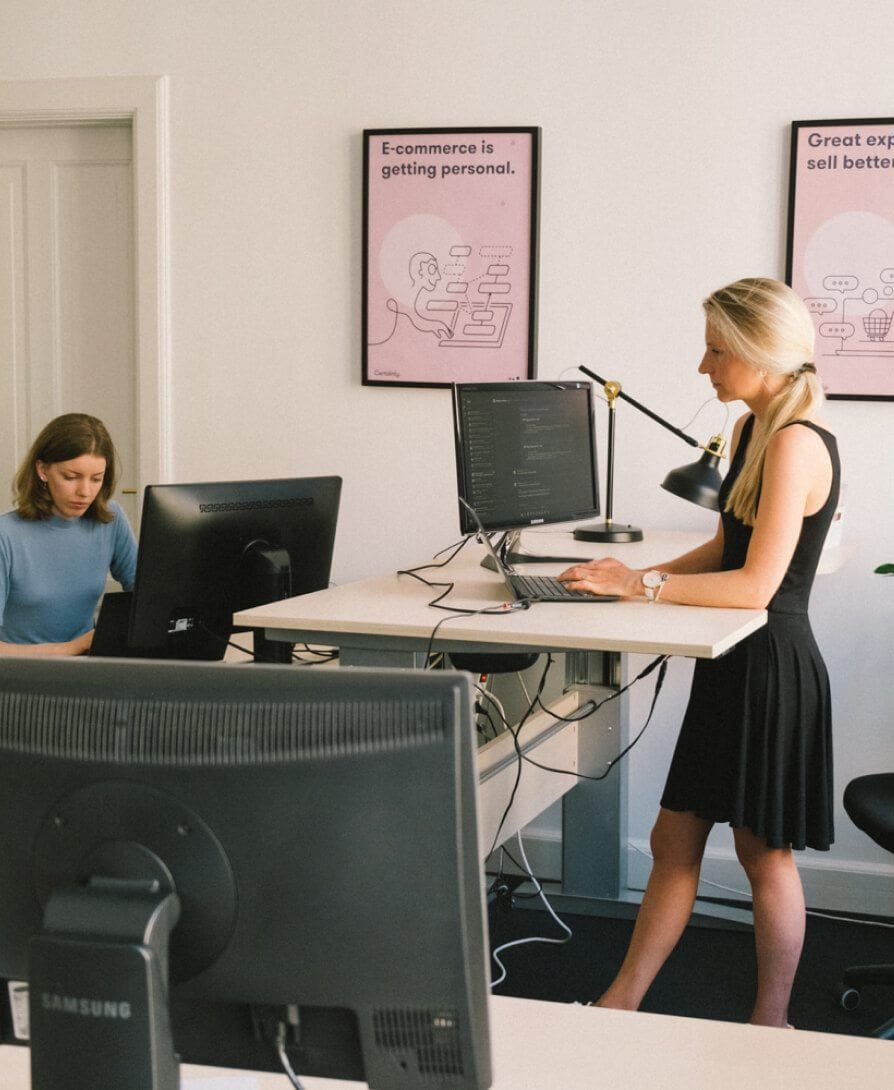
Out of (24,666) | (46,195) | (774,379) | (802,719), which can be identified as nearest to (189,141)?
(46,195)

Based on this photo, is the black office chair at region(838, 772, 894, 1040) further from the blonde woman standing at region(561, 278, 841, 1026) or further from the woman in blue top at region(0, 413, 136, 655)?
the woman in blue top at region(0, 413, 136, 655)

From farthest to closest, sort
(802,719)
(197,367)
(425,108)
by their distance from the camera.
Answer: (197,367), (425,108), (802,719)

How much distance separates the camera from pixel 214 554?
2229 mm

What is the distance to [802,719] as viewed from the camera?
89.1 inches

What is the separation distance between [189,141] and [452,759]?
10.4 ft

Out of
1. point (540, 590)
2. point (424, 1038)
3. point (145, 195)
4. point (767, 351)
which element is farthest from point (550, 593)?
point (145, 195)

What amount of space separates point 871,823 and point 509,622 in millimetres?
871

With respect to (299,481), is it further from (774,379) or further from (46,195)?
(46,195)

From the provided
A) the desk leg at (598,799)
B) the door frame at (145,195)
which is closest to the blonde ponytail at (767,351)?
the desk leg at (598,799)

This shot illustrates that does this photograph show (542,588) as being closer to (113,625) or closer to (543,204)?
(113,625)

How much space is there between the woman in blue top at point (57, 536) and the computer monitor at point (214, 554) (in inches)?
23.8

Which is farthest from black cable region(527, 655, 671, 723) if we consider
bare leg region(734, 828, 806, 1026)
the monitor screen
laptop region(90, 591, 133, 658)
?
laptop region(90, 591, 133, 658)

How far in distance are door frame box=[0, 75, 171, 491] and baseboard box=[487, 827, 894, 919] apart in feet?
4.87

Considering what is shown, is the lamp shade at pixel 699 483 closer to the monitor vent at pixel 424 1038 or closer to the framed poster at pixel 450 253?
the framed poster at pixel 450 253
